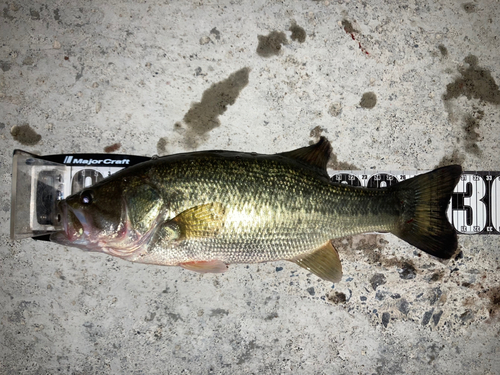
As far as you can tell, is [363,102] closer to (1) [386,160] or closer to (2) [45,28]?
(1) [386,160]

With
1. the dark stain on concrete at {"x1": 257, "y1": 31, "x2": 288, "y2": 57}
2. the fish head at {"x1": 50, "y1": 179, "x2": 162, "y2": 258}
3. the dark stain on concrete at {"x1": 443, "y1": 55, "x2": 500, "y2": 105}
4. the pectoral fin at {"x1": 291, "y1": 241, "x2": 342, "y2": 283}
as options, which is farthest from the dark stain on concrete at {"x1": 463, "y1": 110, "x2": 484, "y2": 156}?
the fish head at {"x1": 50, "y1": 179, "x2": 162, "y2": 258}

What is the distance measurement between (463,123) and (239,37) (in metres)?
1.90

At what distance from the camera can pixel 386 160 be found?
2.80 metres

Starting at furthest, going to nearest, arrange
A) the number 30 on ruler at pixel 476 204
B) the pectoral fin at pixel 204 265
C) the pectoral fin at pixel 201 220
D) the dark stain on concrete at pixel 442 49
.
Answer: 1. the dark stain on concrete at pixel 442 49
2. the number 30 on ruler at pixel 476 204
3. the pectoral fin at pixel 204 265
4. the pectoral fin at pixel 201 220

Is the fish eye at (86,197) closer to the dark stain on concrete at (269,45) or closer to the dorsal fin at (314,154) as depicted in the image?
the dorsal fin at (314,154)

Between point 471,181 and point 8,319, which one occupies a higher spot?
point 471,181

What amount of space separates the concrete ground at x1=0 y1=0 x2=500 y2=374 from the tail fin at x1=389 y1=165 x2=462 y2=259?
1.38 feet

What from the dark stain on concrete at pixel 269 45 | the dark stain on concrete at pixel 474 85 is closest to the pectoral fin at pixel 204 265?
the dark stain on concrete at pixel 269 45

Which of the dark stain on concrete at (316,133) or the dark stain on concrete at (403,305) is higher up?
the dark stain on concrete at (316,133)

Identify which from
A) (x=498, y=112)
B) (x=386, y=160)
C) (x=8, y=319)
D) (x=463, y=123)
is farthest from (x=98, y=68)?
(x=498, y=112)

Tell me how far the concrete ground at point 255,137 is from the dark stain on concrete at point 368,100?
0.01m

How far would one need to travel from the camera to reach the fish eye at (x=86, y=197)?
6.95 feet

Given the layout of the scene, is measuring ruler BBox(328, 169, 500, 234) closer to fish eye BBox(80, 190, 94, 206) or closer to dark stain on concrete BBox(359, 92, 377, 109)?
dark stain on concrete BBox(359, 92, 377, 109)

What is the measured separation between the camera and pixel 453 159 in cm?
280
